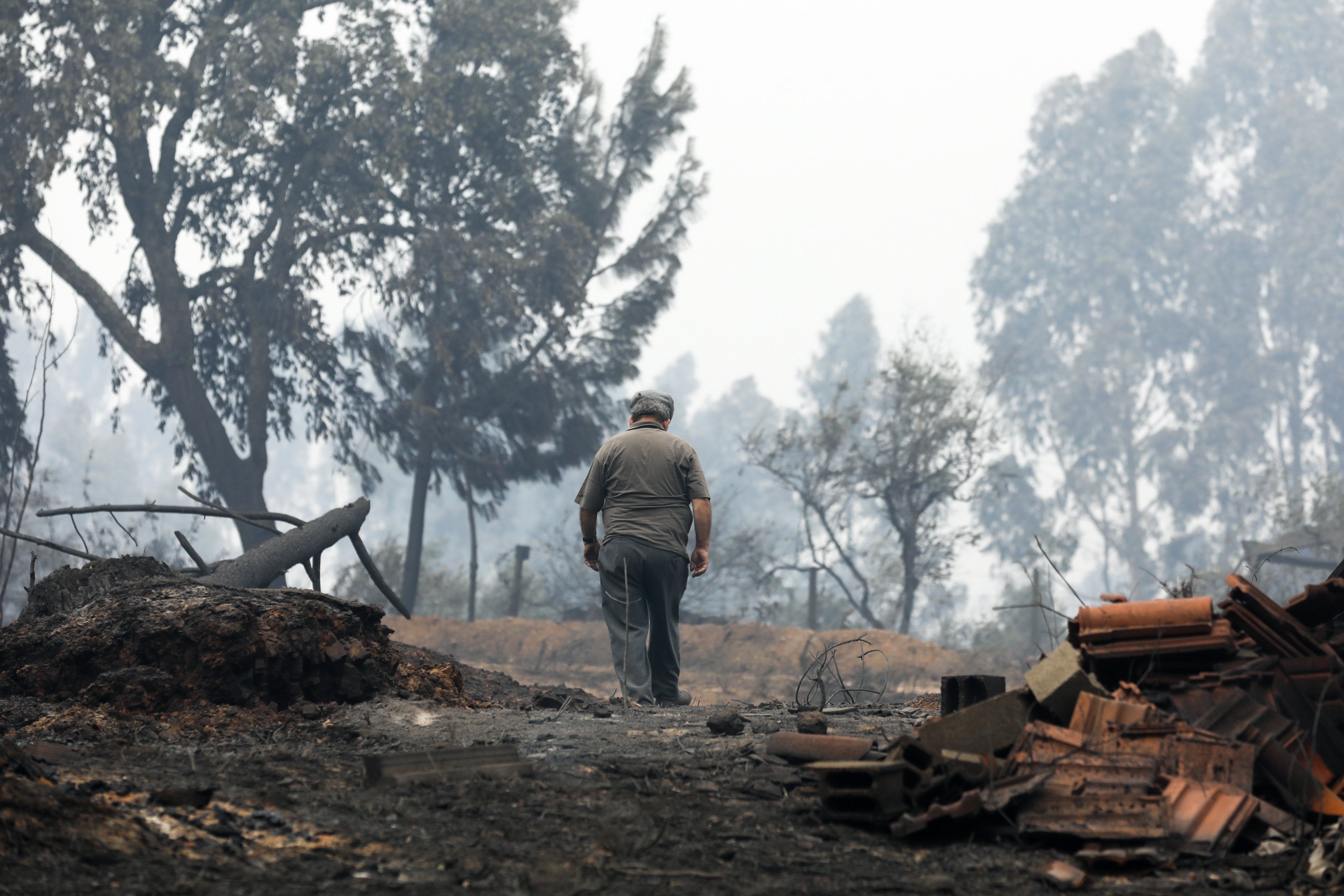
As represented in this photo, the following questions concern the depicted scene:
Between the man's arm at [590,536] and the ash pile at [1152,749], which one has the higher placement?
the man's arm at [590,536]

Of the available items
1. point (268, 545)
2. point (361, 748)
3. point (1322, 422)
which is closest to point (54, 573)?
point (268, 545)

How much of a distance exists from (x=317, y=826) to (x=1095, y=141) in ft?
165

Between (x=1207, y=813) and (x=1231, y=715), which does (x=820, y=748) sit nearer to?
(x=1207, y=813)

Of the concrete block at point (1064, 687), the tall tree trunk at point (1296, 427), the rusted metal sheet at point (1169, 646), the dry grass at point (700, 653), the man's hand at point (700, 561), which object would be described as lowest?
the dry grass at point (700, 653)

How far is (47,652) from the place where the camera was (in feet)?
16.4

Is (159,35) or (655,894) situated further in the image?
(159,35)

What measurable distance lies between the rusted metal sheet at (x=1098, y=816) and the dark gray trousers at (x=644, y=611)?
2.98 metres

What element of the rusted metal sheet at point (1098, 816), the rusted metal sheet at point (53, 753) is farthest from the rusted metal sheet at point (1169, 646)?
the rusted metal sheet at point (53, 753)

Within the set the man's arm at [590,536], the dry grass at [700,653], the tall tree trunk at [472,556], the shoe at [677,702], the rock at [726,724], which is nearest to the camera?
the rock at [726,724]

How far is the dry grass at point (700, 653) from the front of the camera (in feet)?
49.7

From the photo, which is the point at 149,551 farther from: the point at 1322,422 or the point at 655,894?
the point at 1322,422

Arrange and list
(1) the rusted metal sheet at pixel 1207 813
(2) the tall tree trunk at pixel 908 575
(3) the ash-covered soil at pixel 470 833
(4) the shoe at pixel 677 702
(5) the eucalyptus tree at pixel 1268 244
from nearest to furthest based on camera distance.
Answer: (3) the ash-covered soil at pixel 470 833, (1) the rusted metal sheet at pixel 1207 813, (4) the shoe at pixel 677 702, (2) the tall tree trunk at pixel 908 575, (5) the eucalyptus tree at pixel 1268 244

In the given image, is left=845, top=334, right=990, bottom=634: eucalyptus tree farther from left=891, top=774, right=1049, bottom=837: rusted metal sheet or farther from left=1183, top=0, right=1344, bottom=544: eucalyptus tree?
left=1183, top=0, right=1344, bottom=544: eucalyptus tree

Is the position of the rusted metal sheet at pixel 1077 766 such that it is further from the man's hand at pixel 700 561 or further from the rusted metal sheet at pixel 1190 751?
the man's hand at pixel 700 561
